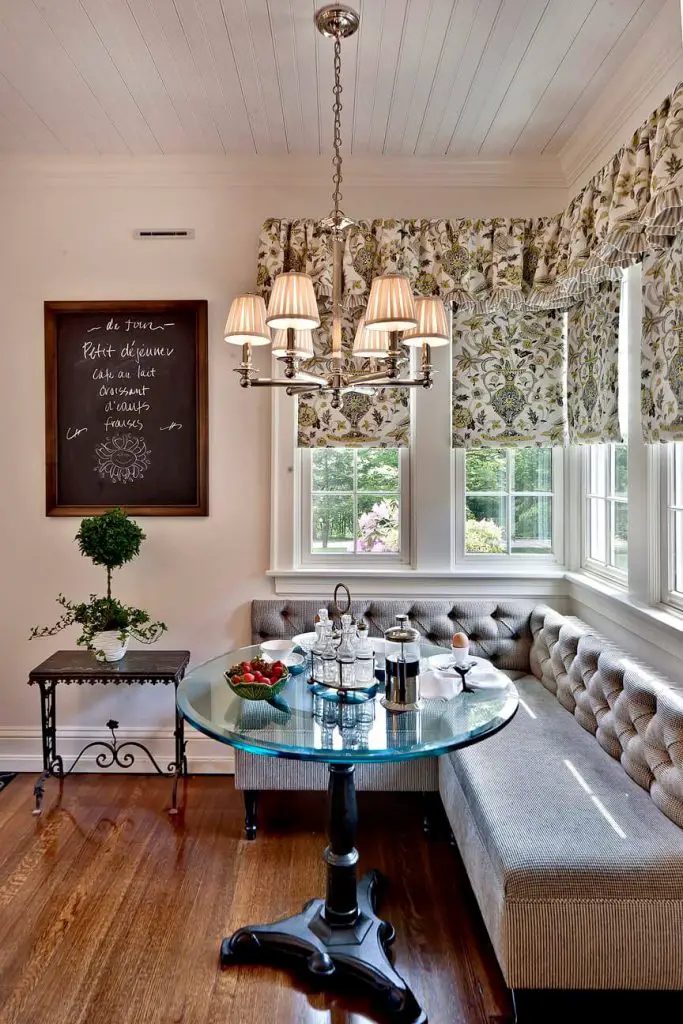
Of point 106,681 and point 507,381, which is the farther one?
point 507,381

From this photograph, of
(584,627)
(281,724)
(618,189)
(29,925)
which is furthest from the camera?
(584,627)

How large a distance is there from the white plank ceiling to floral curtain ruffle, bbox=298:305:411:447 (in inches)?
43.4

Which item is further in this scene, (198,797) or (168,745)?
(168,745)

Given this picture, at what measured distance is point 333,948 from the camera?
1.87 m

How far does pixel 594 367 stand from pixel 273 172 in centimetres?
179

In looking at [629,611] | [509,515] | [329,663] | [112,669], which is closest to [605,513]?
[509,515]

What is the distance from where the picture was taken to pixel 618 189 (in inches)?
86.4

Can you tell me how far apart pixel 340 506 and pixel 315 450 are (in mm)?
315

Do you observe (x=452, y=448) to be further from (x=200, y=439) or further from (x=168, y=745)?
(x=168, y=745)

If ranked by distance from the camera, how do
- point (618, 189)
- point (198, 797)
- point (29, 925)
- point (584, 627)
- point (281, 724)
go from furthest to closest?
point (198, 797) → point (584, 627) → point (618, 189) → point (29, 925) → point (281, 724)

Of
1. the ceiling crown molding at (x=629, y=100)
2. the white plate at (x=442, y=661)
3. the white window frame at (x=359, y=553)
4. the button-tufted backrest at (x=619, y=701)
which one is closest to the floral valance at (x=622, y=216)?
the ceiling crown molding at (x=629, y=100)

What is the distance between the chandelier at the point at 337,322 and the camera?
1.76m

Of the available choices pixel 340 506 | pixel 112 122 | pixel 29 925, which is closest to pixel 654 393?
pixel 340 506

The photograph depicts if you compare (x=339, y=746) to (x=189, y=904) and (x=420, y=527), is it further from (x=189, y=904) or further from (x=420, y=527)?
(x=420, y=527)
